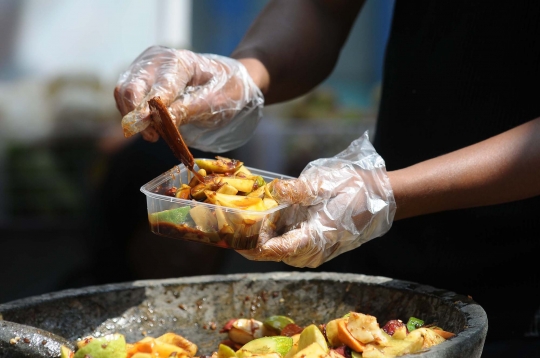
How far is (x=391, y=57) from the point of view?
2.31 metres

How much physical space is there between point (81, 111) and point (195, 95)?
2.50m

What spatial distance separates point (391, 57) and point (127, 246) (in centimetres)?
168

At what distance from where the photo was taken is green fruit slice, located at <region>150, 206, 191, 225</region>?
4.70 feet

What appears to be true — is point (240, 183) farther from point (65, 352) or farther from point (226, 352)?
point (65, 352)

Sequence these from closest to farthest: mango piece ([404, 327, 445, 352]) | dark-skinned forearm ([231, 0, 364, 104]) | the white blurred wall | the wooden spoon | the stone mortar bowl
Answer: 1. mango piece ([404, 327, 445, 352])
2. the wooden spoon
3. the stone mortar bowl
4. dark-skinned forearm ([231, 0, 364, 104])
5. the white blurred wall

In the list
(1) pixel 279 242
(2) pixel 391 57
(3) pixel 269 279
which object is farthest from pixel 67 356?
(2) pixel 391 57

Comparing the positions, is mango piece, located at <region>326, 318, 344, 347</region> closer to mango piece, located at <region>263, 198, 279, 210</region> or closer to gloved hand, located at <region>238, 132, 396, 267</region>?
gloved hand, located at <region>238, 132, 396, 267</region>

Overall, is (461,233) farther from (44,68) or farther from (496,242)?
(44,68)

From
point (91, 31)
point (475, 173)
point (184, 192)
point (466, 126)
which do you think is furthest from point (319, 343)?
point (91, 31)

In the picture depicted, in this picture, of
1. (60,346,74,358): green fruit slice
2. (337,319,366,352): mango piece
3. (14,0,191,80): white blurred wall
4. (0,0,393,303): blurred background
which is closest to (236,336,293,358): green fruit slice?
(337,319,366,352): mango piece

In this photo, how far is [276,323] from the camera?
1682 mm

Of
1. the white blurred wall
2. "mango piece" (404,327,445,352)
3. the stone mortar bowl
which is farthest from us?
the white blurred wall

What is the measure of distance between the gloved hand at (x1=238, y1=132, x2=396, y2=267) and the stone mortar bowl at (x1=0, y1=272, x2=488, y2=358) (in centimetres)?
22

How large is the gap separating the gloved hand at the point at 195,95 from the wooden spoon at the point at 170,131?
36 millimetres
